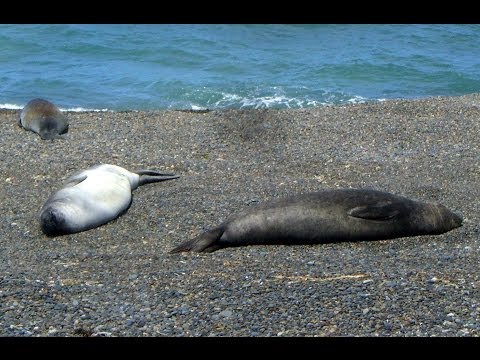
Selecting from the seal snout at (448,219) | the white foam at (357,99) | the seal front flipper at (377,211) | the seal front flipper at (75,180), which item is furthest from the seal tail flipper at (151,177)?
the white foam at (357,99)

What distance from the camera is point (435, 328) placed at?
4211mm

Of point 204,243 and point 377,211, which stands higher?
point 377,211

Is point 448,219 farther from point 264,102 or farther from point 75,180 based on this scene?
point 264,102

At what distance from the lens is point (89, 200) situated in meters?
6.85

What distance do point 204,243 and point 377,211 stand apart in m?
1.34

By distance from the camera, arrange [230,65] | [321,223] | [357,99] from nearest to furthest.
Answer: [321,223] < [357,99] < [230,65]

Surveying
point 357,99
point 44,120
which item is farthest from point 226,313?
point 357,99

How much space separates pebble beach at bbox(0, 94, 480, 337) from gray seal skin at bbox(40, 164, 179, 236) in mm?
86

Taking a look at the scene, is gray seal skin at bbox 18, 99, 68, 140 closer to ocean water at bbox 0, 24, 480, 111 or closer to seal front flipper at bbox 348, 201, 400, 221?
ocean water at bbox 0, 24, 480, 111

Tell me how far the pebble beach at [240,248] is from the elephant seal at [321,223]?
0.10 metres

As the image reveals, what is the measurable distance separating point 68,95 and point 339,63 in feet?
19.7

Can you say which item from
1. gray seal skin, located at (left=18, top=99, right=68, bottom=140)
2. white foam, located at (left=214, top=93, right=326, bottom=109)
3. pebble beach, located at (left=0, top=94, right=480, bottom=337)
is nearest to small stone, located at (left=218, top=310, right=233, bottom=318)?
pebble beach, located at (left=0, top=94, right=480, bottom=337)

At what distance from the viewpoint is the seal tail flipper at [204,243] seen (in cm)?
593
